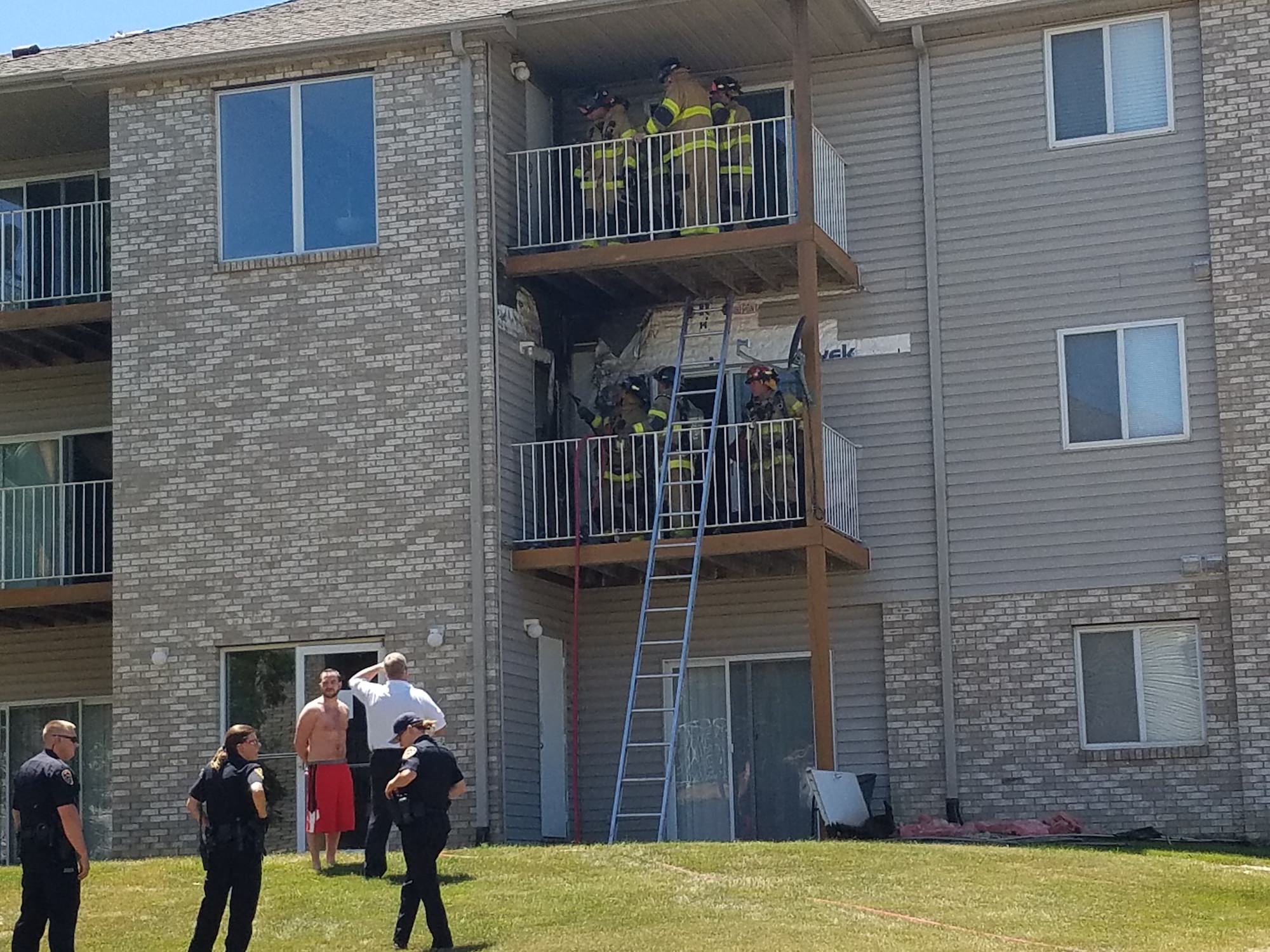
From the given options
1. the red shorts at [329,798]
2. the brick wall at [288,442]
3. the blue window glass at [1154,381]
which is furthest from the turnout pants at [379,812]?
the blue window glass at [1154,381]

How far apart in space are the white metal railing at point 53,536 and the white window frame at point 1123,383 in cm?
994

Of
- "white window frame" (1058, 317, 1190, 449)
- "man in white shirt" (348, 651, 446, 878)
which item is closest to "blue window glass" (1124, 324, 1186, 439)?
"white window frame" (1058, 317, 1190, 449)

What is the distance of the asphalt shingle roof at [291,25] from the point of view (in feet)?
66.5

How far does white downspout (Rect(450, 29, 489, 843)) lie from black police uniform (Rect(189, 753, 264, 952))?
613 centimetres

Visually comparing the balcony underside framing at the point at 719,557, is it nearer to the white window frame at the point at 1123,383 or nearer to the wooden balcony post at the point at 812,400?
the wooden balcony post at the point at 812,400

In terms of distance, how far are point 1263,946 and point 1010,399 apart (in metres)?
8.51

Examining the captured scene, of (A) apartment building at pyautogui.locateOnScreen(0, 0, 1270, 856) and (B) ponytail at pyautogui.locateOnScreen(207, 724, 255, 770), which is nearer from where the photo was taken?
(B) ponytail at pyautogui.locateOnScreen(207, 724, 255, 770)

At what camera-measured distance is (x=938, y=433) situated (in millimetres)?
20188

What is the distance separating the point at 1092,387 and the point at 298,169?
8.12 metres

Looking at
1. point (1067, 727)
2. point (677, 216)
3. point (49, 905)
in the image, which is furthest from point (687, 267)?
point (49, 905)

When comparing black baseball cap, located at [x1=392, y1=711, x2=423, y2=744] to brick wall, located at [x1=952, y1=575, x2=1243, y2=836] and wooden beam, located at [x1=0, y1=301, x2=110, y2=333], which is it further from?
wooden beam, located at [x1=0, y1=301, x2=110, y2=333]

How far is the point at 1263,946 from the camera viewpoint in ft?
40.7

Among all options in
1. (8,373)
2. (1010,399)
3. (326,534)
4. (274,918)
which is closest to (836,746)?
(1010,399)

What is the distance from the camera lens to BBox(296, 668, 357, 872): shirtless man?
1561 centimetres
